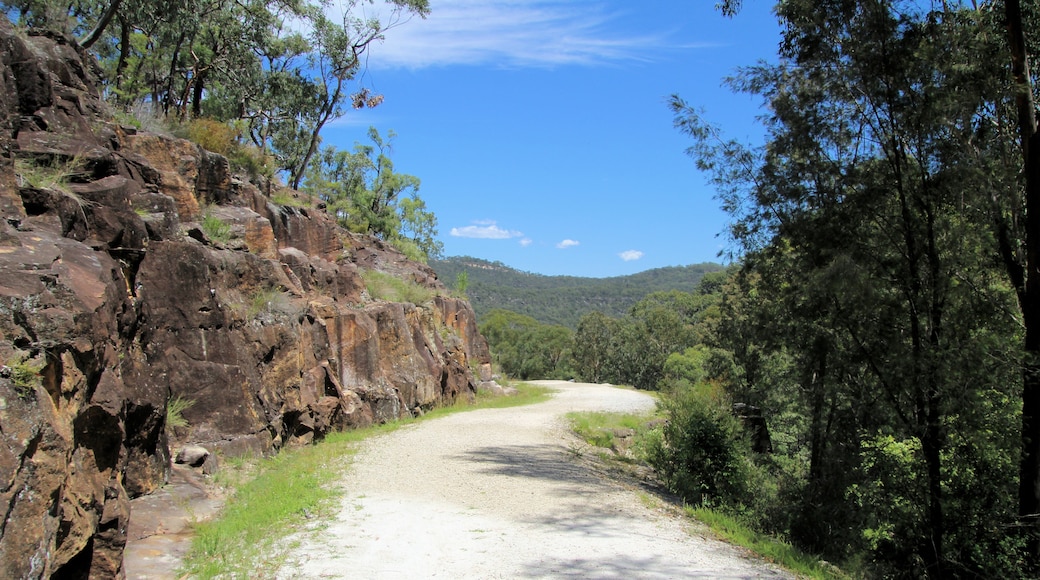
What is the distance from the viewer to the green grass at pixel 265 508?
593 cm

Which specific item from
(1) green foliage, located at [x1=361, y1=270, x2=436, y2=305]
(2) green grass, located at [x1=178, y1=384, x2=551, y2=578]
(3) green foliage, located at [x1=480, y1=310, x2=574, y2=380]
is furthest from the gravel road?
(3) green foliage, located at [x1=480, y1=310, x2=574, y2=380]

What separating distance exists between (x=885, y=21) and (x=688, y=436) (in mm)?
8135

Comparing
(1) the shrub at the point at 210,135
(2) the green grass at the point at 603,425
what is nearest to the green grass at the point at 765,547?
(2) the green grass at the point at 603,425

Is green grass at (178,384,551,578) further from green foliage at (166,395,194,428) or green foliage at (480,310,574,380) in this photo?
green foliage at (480,310,574,380)

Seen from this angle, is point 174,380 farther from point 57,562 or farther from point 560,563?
point 560,563

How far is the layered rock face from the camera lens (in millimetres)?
4176

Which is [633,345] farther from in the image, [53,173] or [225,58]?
[53,173]

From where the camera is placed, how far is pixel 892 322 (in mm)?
10602

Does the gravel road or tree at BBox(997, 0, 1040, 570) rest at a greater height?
A: tree at BBox(997, 0, 1040, 570)

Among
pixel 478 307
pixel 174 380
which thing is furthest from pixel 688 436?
pixel 478 307

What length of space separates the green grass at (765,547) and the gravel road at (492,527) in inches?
19.2

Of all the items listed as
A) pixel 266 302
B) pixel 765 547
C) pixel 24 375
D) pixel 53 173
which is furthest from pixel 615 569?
pixel 266 302

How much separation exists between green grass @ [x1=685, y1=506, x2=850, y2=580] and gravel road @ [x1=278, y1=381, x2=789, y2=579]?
19.2 inches

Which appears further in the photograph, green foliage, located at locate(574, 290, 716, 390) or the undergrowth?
green foliage, located at locate(574, 290, 716, 390)
